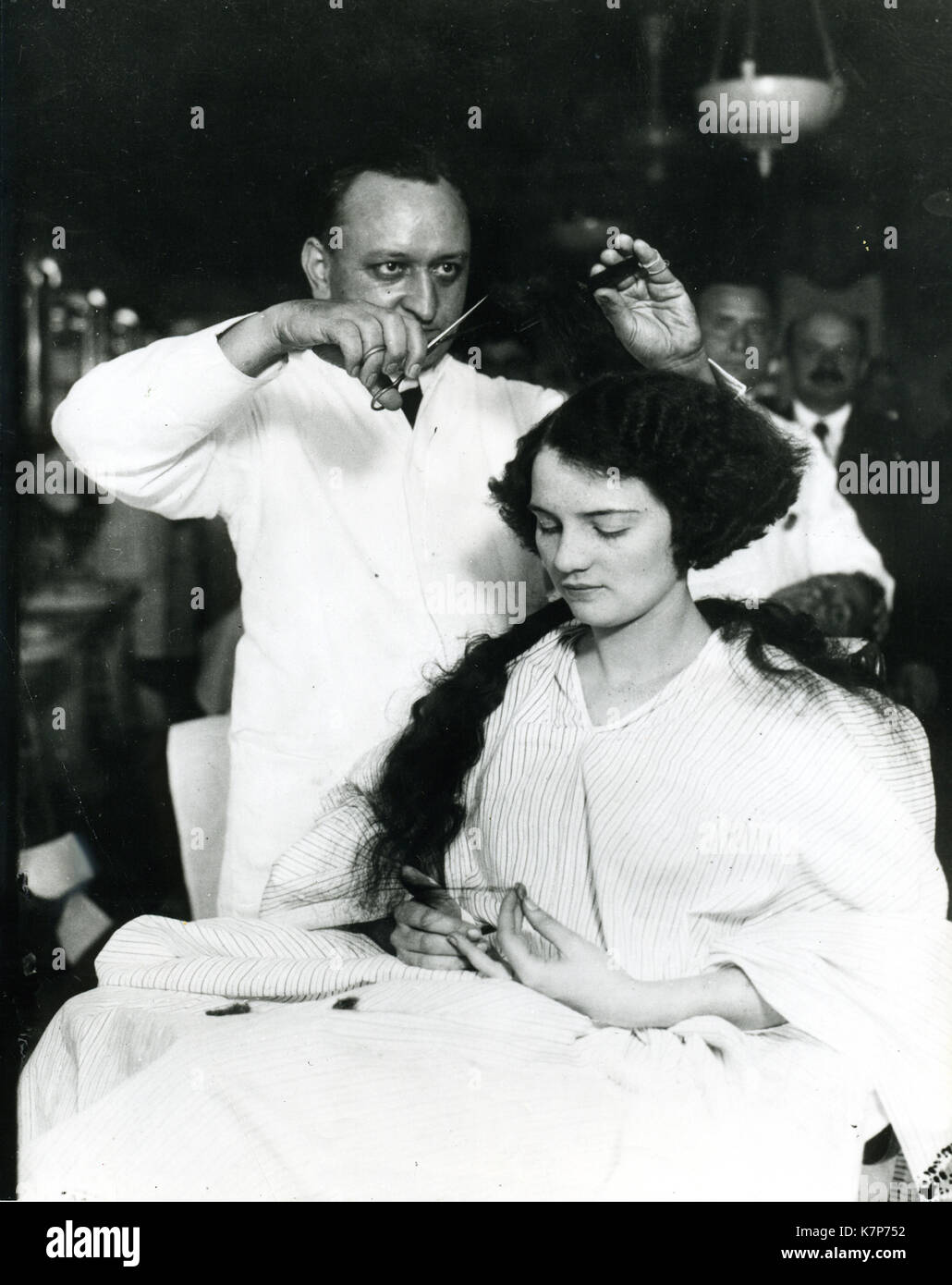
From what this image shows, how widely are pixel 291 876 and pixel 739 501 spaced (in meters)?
0.84

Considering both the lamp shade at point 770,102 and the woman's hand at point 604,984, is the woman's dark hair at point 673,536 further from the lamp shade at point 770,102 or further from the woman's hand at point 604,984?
the lamp shade at point 770,102

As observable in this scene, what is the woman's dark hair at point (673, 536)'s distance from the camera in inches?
60.4

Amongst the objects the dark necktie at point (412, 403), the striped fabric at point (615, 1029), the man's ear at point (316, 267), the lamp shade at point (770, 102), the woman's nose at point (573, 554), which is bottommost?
the striped fabric at point (615, 1029)

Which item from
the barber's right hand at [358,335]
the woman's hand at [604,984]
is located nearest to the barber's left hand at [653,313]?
the barber's right hand at [358,335]

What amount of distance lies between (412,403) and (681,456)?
1.36ft

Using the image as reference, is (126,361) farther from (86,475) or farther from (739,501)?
(739,501)

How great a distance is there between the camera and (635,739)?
159 centimetres

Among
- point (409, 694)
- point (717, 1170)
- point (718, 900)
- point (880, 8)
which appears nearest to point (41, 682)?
point (409, 694)

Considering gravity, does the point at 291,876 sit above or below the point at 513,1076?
above

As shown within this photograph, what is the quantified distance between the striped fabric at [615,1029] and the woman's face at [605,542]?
120 mm

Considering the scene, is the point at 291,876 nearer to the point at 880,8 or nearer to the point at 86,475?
the point at 86,475

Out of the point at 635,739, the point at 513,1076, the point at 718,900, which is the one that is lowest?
the point at 513,1076

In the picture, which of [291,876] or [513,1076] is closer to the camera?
[513,1076]

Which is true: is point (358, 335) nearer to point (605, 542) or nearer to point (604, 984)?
point (605, 542)
